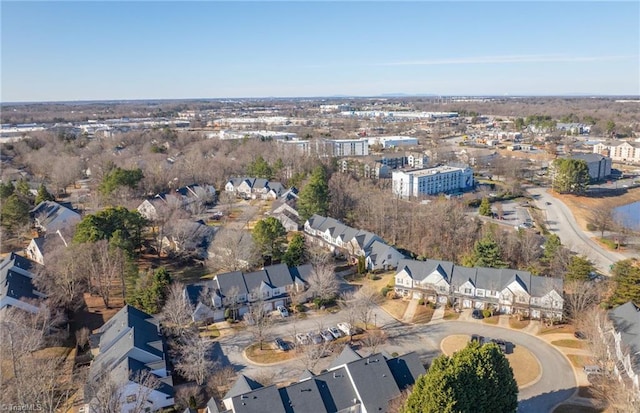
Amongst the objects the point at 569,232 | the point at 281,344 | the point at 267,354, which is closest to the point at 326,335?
the point at 281,344

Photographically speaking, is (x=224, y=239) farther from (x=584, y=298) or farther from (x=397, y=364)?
(x=584, y=298)

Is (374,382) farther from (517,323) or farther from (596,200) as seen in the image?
(596,200)

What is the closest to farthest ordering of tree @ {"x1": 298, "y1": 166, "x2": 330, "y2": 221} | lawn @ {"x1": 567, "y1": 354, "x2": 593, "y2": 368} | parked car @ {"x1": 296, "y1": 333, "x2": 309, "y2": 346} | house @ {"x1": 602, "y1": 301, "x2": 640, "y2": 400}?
house @ {"x1": 602, "y1": 301, "x2": 640, "y2": 400}, lawn @ {"x1": 567, "y1": 354, "x2": 593, "y2": 368}, parked car @ {"x1": 296, "y1": 333, "x2": 309, "y2": 346}, tree @ {"x1": 298, "y1": 166, "x2": 330, "y2": 221}

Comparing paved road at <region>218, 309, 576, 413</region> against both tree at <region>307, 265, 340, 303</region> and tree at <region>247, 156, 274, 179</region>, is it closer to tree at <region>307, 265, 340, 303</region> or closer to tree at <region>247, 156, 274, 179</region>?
tree at <region>307, 265, 340, 303</region>

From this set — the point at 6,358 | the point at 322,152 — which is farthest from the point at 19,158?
the point at 6,358

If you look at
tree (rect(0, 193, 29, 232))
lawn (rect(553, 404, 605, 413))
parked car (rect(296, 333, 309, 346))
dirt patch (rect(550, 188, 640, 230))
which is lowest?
lawn (rect(553, 404, 605, 413))

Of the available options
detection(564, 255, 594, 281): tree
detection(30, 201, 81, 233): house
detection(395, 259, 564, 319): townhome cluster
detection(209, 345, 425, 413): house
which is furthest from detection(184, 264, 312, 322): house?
detection(30, 201, 81, 233): house
